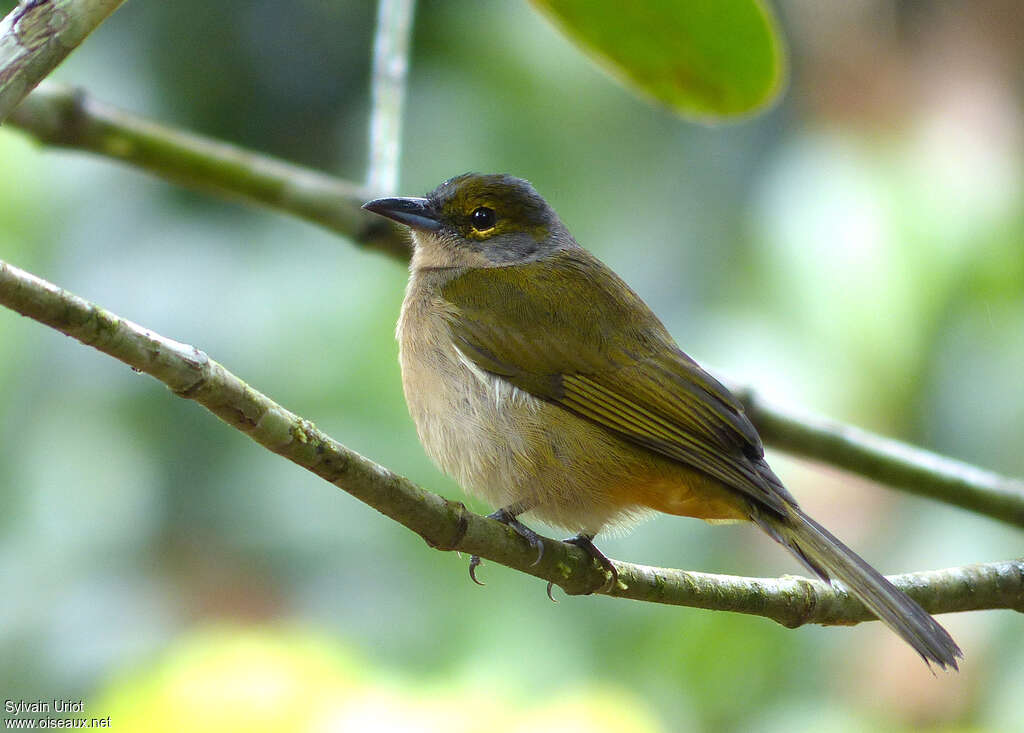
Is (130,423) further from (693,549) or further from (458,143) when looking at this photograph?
(693,549)

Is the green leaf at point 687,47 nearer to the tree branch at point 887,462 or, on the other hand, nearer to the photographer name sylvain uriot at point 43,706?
the tree branch at point 887,462

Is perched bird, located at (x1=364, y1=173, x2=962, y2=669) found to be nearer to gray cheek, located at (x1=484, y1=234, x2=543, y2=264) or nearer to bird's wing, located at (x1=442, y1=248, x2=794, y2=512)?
bird's wing, located at (x1=442, y1=248, x2=794, y2=512)

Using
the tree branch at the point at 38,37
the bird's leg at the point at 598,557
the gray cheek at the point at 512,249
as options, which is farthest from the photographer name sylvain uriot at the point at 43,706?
the tree branch at the point at 38,37

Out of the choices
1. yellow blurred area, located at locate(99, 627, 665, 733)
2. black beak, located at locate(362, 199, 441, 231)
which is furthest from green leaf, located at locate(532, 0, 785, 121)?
yellow blurred area, located at locate(99, 627, 665, 733)

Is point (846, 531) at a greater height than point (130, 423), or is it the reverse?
point (846, 531)

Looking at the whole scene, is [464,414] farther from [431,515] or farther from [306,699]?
[431,515]

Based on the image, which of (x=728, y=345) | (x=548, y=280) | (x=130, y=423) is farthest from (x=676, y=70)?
(x=130, y=423)
